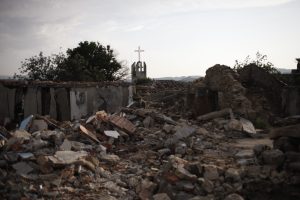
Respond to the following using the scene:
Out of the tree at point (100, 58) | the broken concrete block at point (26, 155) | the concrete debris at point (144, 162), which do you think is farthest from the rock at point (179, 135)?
the tree at point (100, 58)

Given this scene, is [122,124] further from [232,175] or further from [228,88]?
[228,88]

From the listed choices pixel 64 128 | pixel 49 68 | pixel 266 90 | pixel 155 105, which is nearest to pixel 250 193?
pixel 64 128

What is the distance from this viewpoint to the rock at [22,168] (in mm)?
6350

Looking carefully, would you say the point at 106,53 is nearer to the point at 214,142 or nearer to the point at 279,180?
the point at 214,142

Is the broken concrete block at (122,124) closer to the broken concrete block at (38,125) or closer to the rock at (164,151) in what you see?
the rock at (164,151)

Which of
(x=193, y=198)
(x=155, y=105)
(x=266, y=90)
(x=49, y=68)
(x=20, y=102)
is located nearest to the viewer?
(x=193, y=198)

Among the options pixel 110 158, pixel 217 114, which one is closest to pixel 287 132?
pixel 110 158

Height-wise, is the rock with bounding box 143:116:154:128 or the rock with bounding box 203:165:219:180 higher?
the rock with bounding box 143:116:154:128

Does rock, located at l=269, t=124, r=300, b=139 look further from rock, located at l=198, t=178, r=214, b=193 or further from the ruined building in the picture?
the ruined building

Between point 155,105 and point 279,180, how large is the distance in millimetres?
10308

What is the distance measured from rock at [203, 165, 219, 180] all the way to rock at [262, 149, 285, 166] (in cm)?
117

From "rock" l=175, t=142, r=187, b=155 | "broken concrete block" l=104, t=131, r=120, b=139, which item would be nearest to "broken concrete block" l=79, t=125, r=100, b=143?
"broken concrete block" l=104, t=131, r=120, b=139

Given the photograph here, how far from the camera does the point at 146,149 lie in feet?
28.0

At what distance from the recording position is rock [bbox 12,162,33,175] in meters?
6.35
